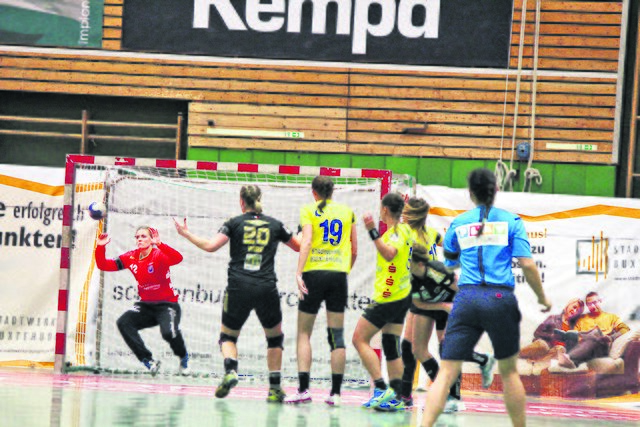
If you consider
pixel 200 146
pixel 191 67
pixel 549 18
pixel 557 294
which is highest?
pixel 549 18

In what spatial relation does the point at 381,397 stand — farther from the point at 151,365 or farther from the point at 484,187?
the point at 484,187

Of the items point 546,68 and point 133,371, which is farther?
point 546,68

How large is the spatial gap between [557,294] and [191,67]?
7.11 m

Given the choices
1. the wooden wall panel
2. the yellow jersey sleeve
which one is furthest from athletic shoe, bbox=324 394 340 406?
the wooden wall panel

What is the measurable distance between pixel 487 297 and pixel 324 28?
10.5 metres

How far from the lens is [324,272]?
410 inches

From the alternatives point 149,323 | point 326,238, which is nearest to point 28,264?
point 149,323

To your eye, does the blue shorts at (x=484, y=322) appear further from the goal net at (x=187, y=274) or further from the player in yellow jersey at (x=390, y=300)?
the goal net at (x=187, y=274)

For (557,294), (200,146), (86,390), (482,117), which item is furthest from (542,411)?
(200,146)

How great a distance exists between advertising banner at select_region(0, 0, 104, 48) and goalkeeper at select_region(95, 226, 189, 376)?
6.11 meters

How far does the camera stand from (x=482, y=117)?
17.2 meters

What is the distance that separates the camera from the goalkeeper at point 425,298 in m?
9.89

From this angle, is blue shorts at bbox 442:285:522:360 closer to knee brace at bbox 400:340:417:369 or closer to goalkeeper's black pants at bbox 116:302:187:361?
knee brace at bbox 400:340:417:369

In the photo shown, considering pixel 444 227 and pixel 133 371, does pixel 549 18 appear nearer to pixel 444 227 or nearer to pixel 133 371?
pixel 444 227
